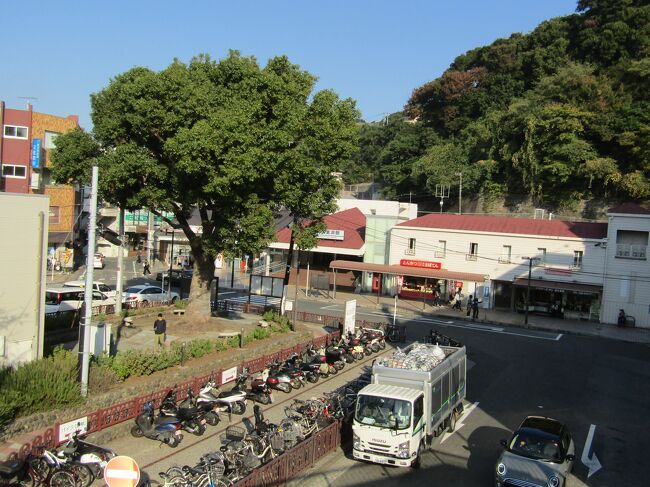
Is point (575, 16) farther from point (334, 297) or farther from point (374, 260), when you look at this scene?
point (334, 297)

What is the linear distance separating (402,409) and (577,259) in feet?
101

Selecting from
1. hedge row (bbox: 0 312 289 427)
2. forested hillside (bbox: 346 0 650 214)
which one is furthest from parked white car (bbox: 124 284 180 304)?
forested hillside (bbox: 346 0 650 214)

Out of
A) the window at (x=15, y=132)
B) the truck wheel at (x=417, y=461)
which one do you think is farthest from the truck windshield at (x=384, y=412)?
the window at (x=15, y=132)

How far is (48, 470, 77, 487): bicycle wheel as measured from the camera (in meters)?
11.5

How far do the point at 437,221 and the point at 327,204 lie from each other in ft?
72.0

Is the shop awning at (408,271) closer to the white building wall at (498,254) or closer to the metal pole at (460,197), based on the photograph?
the white building wall at (498,254)

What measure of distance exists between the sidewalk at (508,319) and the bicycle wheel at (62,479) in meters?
30.5

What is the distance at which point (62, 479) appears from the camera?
1152cm

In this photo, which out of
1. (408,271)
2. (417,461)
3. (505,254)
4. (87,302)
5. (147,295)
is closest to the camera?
(417,461)

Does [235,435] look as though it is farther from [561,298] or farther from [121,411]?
[561,298]

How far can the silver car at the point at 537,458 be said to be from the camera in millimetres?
12391

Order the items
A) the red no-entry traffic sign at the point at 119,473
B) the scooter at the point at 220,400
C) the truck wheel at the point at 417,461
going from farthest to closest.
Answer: the scooter at the point at 220,400 → the truck wheel at the point at 417,461 → the red no-entry traffic sign at the point at 119,473

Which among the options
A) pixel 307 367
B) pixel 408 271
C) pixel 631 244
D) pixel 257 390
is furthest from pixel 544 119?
pixel 257 390

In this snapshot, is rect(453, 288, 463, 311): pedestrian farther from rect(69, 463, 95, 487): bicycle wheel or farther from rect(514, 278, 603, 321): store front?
rect(69, 463, 95, 487): bicycle wheel
